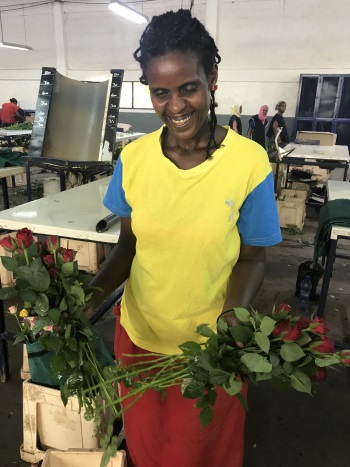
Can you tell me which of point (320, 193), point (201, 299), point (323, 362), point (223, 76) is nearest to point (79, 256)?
point (201, 299)

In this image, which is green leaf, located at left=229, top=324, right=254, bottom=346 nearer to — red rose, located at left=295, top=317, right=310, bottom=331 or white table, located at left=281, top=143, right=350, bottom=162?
red rose, located at left=295, top=317, right=310, bottom=331

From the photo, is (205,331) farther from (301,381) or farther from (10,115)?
(10,115)

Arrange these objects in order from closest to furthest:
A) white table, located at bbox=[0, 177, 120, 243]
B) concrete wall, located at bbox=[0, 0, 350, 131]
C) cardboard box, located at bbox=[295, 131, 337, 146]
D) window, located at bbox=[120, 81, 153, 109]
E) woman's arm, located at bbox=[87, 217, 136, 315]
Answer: woman's arm, located at bbox=[87, 217, 136, 315]
white table, located at bbox=[0, 177, 120, 243]
cardboard box, located at bbox=[295, 131, 337, 146]
concrete wall, located at bbox=[0, 0, 350, 131]
window, located at bbox=[120, 81, 153, 109]

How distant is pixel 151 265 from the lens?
1.09 m

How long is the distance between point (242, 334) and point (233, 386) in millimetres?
106

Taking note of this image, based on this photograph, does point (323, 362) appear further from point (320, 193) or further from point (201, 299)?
point (320, 193)

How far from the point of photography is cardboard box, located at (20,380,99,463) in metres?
1.66

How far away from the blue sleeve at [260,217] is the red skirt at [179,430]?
451mm

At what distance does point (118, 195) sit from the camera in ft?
3.73

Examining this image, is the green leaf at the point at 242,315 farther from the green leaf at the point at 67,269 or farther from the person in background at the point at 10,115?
the person in background at the point at 10,115

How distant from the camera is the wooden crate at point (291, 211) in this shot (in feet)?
17.3

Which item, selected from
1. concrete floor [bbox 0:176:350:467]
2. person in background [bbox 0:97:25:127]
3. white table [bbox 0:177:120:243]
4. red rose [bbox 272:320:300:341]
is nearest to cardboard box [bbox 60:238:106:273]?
concrete floor [bbox 0:176:350:467]

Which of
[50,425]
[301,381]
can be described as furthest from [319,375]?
[50,425]

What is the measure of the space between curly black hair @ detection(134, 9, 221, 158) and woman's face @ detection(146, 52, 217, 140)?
0.02m
